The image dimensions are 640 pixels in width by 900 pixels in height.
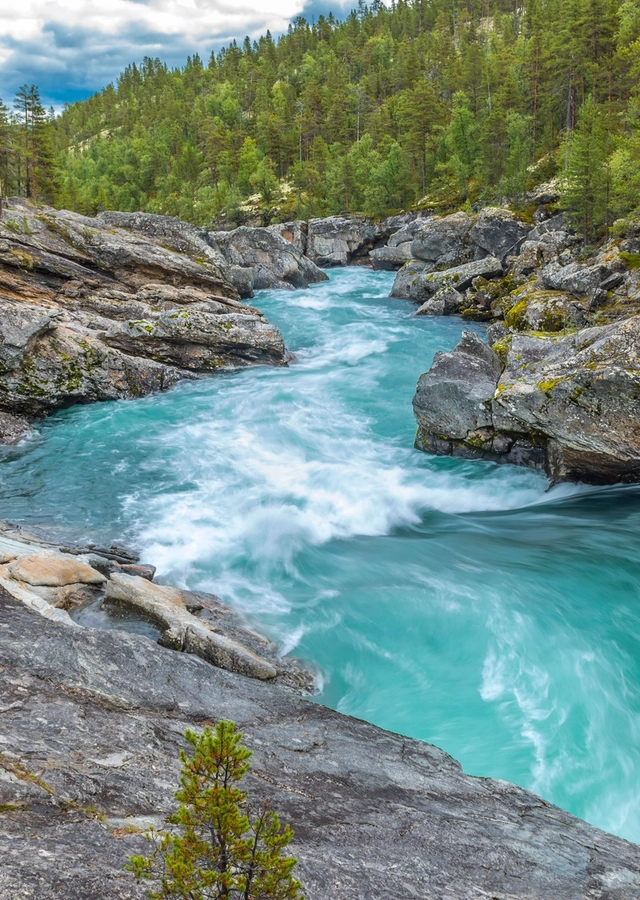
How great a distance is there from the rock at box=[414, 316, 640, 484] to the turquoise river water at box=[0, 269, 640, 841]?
67cm

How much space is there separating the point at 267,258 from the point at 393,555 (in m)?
46.6

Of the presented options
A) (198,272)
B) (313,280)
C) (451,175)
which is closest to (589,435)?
(198,272)

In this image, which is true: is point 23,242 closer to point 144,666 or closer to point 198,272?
point 198,272

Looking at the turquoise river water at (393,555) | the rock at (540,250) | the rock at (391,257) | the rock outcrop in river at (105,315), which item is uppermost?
the rock at (391,257)

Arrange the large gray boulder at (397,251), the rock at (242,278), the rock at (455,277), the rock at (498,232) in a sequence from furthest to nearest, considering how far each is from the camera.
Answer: the large gray boulder at (397,251) < the rock at (498,232) < the rock at (242,278) < the rock at (455,277)

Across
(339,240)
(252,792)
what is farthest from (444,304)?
(252,792)

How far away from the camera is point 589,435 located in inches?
607

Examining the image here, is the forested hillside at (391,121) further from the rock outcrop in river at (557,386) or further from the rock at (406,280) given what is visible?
the rock at (406,280)

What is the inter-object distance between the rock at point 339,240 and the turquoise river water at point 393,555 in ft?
164

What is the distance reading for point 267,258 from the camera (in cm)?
5559

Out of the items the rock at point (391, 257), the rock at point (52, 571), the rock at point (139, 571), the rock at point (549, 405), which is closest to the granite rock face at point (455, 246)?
the rock at point (391, 257)

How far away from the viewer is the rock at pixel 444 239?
4762cm

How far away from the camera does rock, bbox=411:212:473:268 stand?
47.6m

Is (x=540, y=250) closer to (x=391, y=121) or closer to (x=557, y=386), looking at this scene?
(x=557, y=386)
